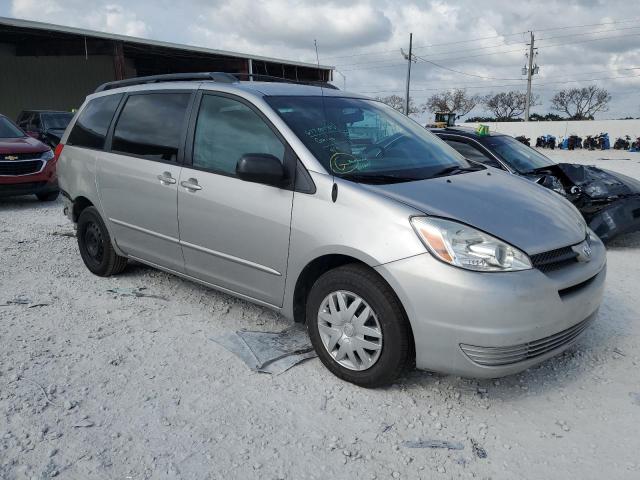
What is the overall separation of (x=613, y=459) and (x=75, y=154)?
4.76m

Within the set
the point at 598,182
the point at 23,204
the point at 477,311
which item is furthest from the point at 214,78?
the point at 23,204

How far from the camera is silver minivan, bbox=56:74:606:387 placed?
2.56 meters

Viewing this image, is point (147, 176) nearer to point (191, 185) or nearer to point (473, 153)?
point (191, 185)

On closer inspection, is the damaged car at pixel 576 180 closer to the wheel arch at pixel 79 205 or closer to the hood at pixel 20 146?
the wheel arch at pixel 79 205

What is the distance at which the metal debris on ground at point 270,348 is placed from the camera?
3.22 metres

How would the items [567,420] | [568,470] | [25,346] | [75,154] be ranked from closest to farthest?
[568,470] < [567,420] < [25,346] < [75,154]

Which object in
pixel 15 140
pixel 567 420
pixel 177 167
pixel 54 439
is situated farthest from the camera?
pixel 15 140

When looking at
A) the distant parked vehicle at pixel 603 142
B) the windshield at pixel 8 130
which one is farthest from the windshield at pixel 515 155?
the distant parked vehicle at pixel 603 142

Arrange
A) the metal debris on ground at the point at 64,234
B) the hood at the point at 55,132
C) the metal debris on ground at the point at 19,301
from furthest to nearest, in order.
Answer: the hood at the point at 55,132
the metal debris on ground at the point at 64,234
the metal debris on ground at the point at 19,301

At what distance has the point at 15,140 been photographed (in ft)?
29.0

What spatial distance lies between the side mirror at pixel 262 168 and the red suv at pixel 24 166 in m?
6.89

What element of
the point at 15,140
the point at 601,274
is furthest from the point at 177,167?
the point at 15,140

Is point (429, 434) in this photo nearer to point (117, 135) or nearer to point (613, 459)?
point (613, 459)

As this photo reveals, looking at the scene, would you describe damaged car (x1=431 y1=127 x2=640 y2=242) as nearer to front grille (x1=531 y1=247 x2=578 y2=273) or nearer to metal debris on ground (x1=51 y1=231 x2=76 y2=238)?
front grille (x1=531 y1=247 x2=578 y2=273)
